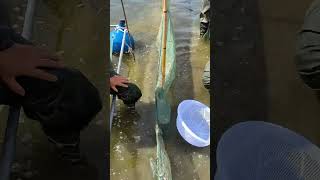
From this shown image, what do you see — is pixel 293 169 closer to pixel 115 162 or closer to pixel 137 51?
pixel 115 162

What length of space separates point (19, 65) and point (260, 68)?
1.39 m

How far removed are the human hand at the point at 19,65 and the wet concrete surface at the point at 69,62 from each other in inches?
23.8

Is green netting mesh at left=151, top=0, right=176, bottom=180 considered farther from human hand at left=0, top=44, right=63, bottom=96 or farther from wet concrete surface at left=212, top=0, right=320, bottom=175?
human hand at left=0, top=44, right=63, bottom=96

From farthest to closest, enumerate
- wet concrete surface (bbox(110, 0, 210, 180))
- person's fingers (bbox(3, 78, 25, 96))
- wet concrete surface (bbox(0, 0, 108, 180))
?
wet concrete surface (bbox(110, 0, 210, 180)) → wet concrete surface (bbox(0, 0, 108, 180)) → person's fingers (bbox(3, 78, 25, 96))

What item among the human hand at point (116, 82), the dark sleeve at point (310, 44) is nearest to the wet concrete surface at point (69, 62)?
the human hand at point (116, 82)

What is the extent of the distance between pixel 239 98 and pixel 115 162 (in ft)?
3.08

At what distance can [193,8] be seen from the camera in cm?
465

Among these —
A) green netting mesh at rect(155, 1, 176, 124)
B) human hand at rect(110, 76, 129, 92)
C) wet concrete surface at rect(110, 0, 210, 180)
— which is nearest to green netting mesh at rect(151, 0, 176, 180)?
green netting mesh at rect(155, 1, 176, 124)

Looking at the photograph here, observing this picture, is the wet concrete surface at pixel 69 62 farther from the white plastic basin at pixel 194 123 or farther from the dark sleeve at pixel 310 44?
the dark sleeve at pixel 310 44

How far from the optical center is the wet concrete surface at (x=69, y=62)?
78.8 inches

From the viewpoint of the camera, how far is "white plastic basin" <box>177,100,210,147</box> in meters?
2.87

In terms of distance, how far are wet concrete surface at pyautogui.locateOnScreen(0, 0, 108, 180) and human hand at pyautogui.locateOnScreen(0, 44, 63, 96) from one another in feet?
1.98

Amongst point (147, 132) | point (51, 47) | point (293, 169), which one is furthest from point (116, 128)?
point (293, 169)

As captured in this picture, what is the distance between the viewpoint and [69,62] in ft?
8.13
